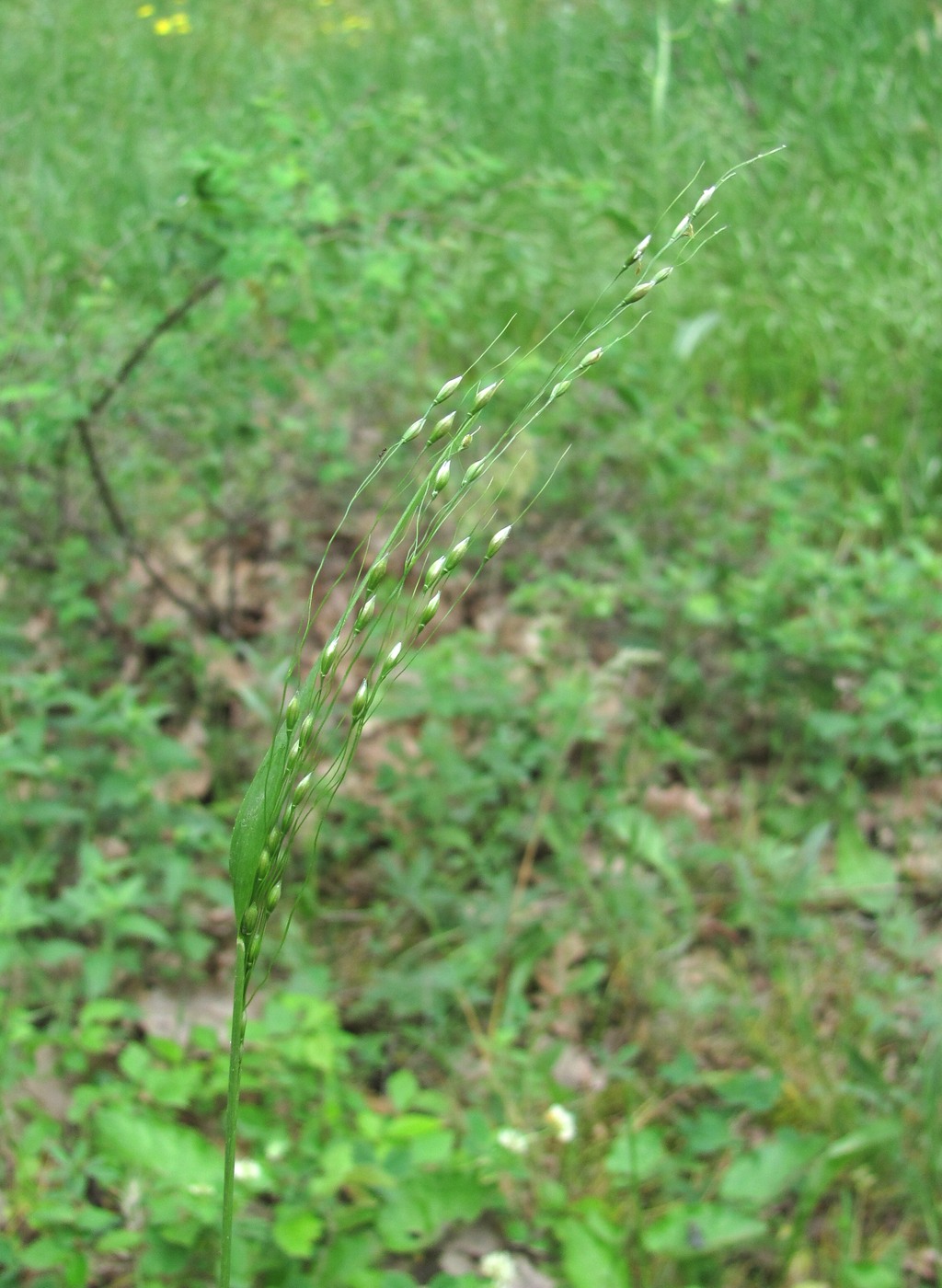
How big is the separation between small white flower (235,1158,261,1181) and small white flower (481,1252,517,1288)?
28 cm

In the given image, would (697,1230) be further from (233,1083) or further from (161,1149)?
(233,1083)

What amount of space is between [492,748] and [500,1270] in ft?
3.23

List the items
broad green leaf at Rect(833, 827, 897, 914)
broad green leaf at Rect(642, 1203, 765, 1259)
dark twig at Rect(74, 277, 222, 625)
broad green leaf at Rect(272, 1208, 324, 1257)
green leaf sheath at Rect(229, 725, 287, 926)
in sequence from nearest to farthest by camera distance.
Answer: green leaf sheath at Rect(229, 725, 287, 926) < broad green leaf at Rect(272, 1208, 324, 1257) < broad green leaf at Rect(642, 1203, 765, 1259) < broad green leaf at Rect(833, 827, 897, 914) < dark twig at Rect(74, 277, 222, 625)

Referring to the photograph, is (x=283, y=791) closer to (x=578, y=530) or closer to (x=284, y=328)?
(x=578, y=530)

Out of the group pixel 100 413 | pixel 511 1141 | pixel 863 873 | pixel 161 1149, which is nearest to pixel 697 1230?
pixel 511 1141

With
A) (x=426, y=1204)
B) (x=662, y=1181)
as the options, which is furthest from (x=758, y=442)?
(x=426, y=1204)

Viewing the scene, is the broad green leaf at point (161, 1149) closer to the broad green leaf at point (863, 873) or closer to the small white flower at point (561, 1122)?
the small white flower at point (561, 1122)

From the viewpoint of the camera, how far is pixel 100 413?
2465mm

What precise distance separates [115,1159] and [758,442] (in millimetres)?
2133

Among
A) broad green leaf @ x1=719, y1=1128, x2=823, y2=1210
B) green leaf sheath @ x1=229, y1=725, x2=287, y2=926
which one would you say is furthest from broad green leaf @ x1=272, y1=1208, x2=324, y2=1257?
green leaf sheath @ x1=229, y1=725, x2=287, y2=926

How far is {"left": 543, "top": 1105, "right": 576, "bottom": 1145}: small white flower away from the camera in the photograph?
5.17 ft

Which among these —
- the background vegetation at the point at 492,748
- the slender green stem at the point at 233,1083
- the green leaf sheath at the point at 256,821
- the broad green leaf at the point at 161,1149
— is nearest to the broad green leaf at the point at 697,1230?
the background vegetation at the point at 492,748

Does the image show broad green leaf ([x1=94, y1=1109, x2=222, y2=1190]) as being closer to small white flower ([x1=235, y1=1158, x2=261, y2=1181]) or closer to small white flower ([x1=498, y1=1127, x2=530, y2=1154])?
small white flower ([x1=235, y1=1158, x2=261, y2=1181])

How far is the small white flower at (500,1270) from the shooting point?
1.39 meters
